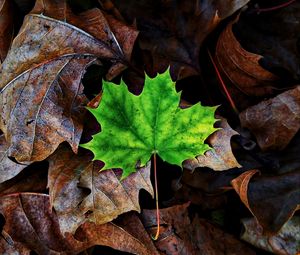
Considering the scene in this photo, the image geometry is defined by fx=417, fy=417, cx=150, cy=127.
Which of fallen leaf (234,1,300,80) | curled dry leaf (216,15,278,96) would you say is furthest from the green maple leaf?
fallen leaf (234,1,300,80)

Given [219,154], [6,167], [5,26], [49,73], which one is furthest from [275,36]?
[6,167]

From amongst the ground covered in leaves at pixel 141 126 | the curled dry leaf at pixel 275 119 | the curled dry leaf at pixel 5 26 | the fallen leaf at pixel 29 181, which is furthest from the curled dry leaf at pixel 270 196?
the curled dry leaf at pixel 5 26

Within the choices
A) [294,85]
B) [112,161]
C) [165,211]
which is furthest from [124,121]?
[294,85]

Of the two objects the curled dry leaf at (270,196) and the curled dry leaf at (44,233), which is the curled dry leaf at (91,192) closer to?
the curled dry leaf at (44,233)

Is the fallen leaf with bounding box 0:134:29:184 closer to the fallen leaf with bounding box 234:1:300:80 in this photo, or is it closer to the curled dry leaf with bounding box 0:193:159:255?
the curled dry leaf with bounding box 0:193:159:255

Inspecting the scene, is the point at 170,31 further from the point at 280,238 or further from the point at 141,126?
the point at 280,238

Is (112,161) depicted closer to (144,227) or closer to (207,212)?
(144,227)
